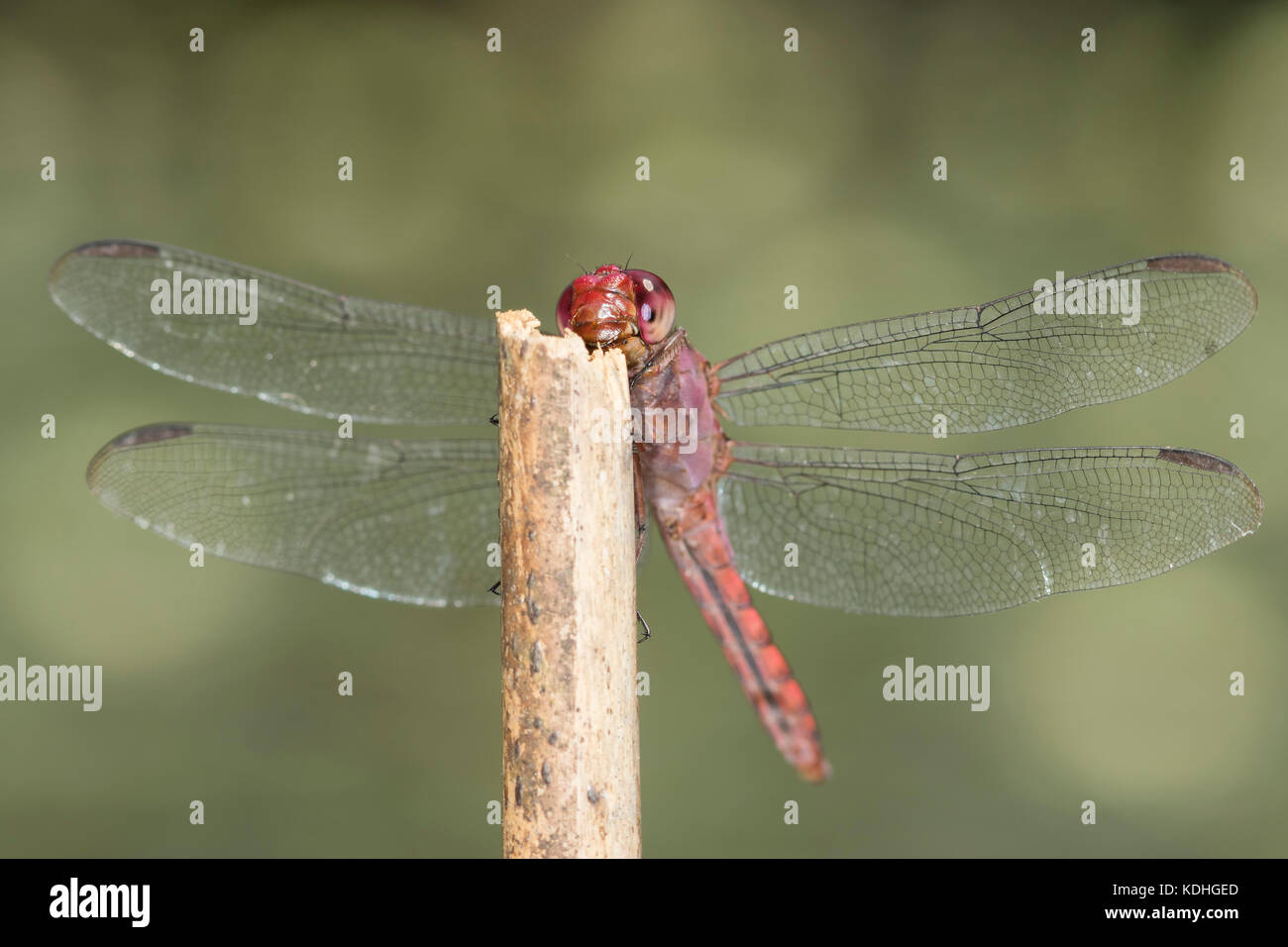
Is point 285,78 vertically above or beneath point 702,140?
above

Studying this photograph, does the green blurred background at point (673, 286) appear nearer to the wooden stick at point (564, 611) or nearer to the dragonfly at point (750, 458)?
the dragonfly at point (750, 458)

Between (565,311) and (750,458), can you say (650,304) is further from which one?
(750,458)

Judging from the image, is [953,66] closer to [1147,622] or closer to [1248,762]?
[1147,622]

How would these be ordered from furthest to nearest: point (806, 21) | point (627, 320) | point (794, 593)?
point (806, 21)
point (794, 593)
point (627, 320)

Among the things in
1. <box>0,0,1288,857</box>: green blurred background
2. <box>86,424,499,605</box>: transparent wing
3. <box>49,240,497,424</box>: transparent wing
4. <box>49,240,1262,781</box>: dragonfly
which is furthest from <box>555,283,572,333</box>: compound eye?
<box>0,0,1288,857</box>: green blurred background

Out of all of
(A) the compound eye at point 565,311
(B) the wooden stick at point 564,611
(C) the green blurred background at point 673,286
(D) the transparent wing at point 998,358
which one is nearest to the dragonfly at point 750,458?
(D) the transparent wing at point 998,358

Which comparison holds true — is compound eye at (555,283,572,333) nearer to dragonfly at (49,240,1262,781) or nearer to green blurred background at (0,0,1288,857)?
dragonfly at (49,240,1262,781)

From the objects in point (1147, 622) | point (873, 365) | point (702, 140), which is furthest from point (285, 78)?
point (1147, 622)
